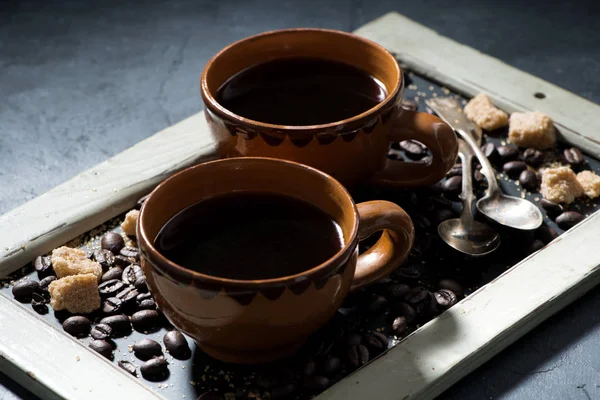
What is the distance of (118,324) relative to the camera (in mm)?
1219

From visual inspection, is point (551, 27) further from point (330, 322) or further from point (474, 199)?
point (330, 322)

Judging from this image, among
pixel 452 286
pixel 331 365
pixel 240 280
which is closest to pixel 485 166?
pixel 452 286

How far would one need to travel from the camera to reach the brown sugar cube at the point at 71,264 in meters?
1.29

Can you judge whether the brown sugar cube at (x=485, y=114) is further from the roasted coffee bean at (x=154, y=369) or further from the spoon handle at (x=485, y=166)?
the roasted coffee bean at (x=154, y=369)

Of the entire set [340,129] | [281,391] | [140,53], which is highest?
[340,129]

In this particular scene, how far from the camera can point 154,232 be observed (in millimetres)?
1135

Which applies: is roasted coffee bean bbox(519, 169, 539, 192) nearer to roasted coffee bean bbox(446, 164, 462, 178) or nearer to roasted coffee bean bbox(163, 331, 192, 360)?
roasted coffee bean bbox(446, 164, 462, 178)

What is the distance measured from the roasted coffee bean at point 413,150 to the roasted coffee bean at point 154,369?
61 cm

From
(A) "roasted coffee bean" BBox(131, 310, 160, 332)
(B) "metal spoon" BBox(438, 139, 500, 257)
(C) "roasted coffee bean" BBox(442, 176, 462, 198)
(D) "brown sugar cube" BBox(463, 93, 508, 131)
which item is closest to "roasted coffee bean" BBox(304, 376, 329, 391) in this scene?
(A) "roasted coffee bean" BBox(131, 310, 160, 332)

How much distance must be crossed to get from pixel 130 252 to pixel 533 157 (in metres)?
0.71

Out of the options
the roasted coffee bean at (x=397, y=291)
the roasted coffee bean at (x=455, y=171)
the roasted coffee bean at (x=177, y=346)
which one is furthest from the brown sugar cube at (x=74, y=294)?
the roasted coffee bean at (x=455, y=171)

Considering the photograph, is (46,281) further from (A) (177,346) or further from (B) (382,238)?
(B) (382,238)

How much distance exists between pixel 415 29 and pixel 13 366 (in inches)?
44.7

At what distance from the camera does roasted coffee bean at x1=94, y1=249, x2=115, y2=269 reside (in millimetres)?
1325
